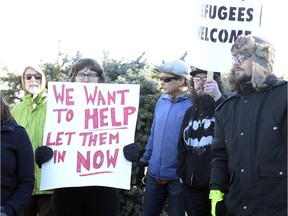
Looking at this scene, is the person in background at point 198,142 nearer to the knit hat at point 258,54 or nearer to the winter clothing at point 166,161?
the winter clothing at point 166,161

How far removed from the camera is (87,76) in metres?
5.18

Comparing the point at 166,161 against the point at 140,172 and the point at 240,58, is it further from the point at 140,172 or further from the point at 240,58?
the point at 240,58

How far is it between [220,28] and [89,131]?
57.9 inches

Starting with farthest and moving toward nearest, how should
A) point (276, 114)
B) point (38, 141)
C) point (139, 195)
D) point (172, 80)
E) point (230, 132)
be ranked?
point (139, 195) < point (172, 80) < point (38, 141) < point (230, 132) < point (276, 114)

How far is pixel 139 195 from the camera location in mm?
7082

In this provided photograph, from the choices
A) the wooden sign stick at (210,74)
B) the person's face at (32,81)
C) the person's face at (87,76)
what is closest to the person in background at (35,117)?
the person's face at (32,81)

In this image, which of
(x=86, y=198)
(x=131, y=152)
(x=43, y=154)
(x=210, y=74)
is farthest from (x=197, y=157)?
(x=43, y=154)

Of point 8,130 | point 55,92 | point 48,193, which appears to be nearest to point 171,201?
point 48,193

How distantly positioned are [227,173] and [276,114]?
26.3 inches

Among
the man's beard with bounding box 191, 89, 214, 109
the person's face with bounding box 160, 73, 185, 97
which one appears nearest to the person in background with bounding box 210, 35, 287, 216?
the man's beard with bounding box 191, 89, 214, 109

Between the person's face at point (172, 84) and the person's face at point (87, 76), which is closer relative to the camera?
the person's face at point (87, 76)

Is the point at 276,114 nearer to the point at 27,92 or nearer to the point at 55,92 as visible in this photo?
the point at 55,92

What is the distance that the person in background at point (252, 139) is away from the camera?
12.3 feet

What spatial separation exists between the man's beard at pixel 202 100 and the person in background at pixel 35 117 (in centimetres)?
149
